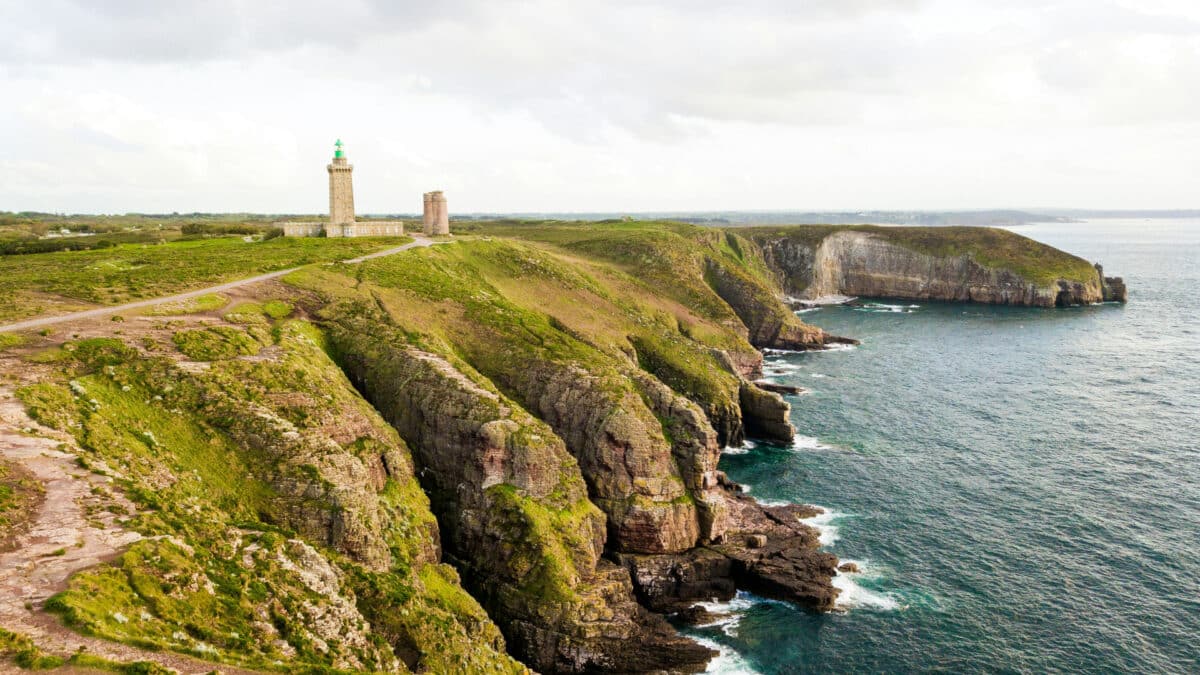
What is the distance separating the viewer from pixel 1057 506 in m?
66.8

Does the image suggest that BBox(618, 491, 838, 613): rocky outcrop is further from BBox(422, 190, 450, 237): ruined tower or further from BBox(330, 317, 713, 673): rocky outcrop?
BBox(422, 190, 450, 237): ruined tower

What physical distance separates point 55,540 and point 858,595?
52036 millimetres

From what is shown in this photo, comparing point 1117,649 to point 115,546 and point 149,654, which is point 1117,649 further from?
point 115,546

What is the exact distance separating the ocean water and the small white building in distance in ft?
229

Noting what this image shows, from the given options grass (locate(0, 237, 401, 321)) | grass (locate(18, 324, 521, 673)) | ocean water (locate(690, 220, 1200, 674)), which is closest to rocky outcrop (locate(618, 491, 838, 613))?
ocean water (locate(690, 220, 1200, 674))

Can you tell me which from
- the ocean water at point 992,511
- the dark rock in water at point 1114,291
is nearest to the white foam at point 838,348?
the ocean water at point 992,511

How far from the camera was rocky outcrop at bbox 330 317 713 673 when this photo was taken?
158ft

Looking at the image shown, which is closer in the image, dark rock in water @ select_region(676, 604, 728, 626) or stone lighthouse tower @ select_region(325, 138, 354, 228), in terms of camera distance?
dark rock in water @ select_region(676, 604, 728, 626)

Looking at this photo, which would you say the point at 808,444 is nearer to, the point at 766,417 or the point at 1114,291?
the point at 766,417

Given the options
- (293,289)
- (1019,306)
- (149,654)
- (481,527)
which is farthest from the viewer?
(1019,306)

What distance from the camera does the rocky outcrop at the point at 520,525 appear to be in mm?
48125

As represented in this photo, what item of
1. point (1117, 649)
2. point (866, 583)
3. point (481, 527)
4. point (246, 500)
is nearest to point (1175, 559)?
point (1117, 649)

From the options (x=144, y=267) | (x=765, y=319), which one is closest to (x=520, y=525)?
(x=144, y=267)

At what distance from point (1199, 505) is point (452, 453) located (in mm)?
71393
